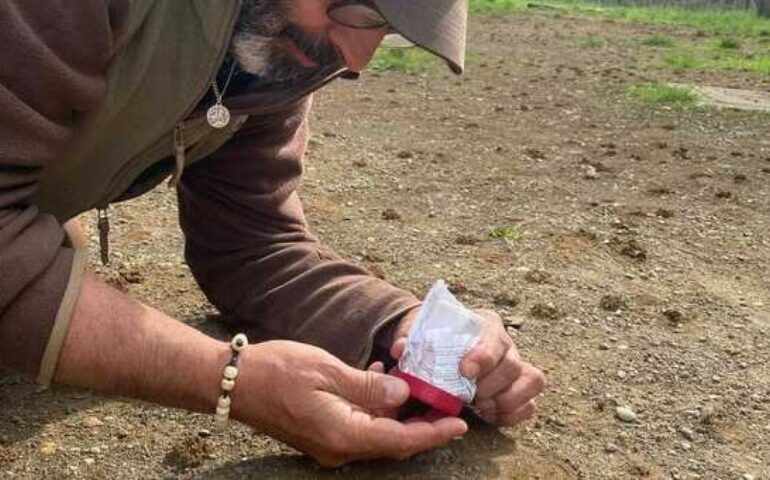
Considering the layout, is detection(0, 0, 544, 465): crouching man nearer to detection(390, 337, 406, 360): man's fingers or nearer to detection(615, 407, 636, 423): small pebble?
detection(390, 337, 406, 360): man's fingers

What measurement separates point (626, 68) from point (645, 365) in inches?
277

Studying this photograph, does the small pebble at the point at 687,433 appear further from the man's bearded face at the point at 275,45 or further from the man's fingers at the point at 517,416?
the man's bearded face at the point at 275,45

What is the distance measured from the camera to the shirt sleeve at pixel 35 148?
1.76 metres

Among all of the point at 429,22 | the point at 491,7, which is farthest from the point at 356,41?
the point at 491,7

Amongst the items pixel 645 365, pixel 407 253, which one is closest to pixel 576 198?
pixel 407 253

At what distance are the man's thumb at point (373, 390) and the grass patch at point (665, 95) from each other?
5.36 meters

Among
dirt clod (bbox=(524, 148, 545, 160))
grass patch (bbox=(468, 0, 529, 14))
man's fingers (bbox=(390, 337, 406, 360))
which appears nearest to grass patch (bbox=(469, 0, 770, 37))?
grass patch (bbox=(468, 0, 529, 14))

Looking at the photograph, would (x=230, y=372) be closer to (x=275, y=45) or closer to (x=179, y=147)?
(x=179, y=147)

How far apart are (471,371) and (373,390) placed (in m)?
0.22

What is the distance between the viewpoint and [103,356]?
1.84 metres

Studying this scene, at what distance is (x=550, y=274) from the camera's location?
3.33 metres

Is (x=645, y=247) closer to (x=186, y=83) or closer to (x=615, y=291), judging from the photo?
(x=615, y=291)

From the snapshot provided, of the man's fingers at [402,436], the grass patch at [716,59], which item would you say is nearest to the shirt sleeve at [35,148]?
the man's fingers at [402,436]

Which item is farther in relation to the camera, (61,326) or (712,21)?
(712,21)
